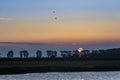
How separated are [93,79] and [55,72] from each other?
4668cm

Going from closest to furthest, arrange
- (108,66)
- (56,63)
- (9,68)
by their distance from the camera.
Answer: (9,68) < (108,66) < (56,63)

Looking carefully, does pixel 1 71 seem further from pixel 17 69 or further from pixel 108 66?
pixel 108 66

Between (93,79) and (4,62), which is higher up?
(4,62)

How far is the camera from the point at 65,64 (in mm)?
168875

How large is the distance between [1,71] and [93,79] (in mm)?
34697

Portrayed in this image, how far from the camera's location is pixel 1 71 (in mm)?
136750

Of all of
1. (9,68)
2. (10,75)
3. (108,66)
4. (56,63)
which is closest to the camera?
(10,75)

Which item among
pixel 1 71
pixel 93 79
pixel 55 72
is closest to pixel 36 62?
pixel 55 72

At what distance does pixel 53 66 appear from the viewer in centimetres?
15862

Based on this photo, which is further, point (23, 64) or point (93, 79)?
point (23, 64)

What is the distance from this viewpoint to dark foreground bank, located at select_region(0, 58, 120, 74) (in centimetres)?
14799

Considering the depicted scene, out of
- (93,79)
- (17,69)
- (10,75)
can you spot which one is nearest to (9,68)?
(17,69)

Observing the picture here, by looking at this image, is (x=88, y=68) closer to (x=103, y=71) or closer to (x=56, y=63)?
(x=103, y=71)

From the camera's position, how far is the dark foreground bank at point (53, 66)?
148 metres
